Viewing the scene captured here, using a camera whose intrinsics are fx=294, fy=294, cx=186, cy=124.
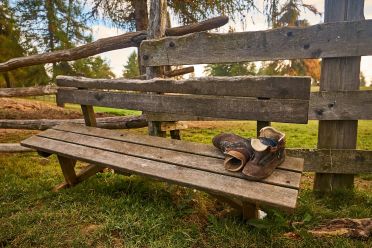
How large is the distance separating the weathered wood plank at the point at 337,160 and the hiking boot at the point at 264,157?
143 centimetres

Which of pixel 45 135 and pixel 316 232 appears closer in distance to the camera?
pixel 316 232

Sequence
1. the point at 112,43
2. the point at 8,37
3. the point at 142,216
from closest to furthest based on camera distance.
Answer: the point at 142,216, the point at 112,43, the point at 8,37

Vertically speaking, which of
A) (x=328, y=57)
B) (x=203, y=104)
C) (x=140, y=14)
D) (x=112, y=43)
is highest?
(x=140, y=14)

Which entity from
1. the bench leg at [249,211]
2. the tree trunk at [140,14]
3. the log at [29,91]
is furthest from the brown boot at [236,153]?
the tree trunk at [140,14]

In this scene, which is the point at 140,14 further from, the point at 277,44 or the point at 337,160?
the point at 337,160

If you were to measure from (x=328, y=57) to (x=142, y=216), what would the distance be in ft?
8.36

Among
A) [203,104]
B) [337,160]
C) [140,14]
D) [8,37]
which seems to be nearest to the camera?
[203,104]

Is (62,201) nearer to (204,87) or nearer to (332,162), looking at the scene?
(204,87)

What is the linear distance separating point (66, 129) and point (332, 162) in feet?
10.6

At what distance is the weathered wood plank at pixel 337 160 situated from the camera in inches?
132

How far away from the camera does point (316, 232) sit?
253 centimetres

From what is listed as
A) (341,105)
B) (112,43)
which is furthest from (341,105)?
(112,43)

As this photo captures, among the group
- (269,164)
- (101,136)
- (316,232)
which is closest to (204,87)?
(269,164)

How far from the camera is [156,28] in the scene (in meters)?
4.23
